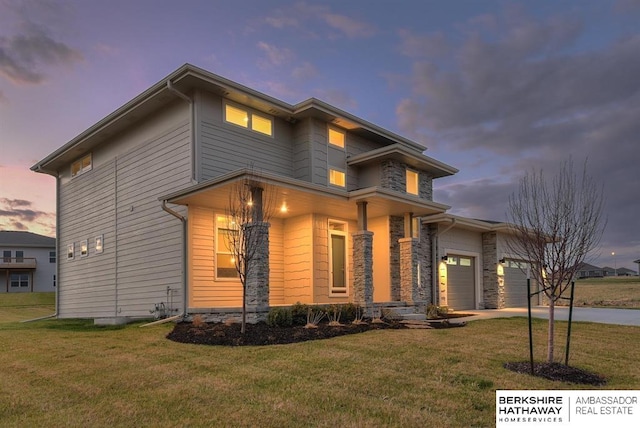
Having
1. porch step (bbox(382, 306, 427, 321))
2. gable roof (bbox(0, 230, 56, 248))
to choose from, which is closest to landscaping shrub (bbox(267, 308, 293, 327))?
porch step (bbox(382, 306, 427, 321))

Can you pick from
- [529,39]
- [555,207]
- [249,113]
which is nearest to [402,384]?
[555,207]

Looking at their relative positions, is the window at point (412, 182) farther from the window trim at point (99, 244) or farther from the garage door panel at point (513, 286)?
the window trim at point (99, 244)

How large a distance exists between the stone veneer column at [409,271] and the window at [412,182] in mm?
2755

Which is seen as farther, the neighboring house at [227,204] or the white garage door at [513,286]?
the white garage door at [513,286]

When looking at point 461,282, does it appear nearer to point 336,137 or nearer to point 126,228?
point 336,137

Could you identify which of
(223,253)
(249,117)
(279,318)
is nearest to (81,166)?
(249,117)

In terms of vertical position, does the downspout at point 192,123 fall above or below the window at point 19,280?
above

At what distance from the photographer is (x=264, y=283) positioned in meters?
10.1

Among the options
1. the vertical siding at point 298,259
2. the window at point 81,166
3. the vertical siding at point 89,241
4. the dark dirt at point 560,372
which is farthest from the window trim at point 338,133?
the dark dirt at point 560,372

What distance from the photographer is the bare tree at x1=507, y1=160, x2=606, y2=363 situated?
627cm

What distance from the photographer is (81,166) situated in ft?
57.2

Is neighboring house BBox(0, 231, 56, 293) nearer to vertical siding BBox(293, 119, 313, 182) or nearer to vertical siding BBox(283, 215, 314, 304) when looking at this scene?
vertical siding BBox(283, 215, 314, 304)

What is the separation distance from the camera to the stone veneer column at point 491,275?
61.8ft

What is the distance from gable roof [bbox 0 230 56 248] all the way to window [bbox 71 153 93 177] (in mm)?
22156
